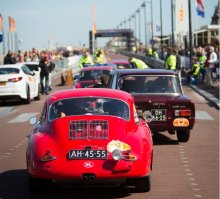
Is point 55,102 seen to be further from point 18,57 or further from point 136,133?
point 18,57

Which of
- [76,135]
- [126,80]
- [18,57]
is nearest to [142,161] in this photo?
[76,135]

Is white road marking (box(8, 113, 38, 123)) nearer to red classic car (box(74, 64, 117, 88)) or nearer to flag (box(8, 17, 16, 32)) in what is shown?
red classic car (box(74, 64, 117, 88))

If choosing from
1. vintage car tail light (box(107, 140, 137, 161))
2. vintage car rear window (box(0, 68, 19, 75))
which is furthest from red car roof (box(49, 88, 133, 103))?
vintage car rear window (box(0, 68, 19, 75))

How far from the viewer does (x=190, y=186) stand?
9.73 meters

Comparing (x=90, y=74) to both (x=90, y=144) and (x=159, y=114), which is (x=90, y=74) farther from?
(x=90, y=144)

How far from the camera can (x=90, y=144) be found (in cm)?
883

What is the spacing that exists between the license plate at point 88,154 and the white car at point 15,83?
58.4 ft

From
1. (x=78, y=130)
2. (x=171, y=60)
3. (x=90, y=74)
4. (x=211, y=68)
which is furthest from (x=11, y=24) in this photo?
(x=78, y=130)

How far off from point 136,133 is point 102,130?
48 cm


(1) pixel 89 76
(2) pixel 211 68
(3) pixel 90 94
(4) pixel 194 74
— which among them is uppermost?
(3) pixel 90 94

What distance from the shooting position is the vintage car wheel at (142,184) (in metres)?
9.04

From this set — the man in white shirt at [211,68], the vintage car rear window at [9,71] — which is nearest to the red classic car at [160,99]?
the vintage car rear window at [9,71]

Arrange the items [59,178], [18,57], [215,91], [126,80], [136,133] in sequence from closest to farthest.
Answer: [59,178] < [136,133] < [126,80] < [215,91] < [18,57]

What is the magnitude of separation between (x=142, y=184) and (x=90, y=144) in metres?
0.86
